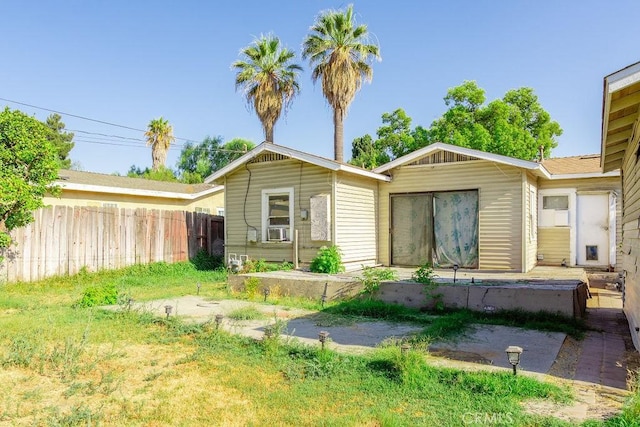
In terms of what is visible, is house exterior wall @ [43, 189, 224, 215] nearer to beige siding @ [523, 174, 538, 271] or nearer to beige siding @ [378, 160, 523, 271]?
beige siding @ [378, 160, 523, 271]

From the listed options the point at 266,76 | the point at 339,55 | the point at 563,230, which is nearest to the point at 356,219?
the point at 563,230

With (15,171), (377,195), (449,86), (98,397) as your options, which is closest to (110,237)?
(15,171)

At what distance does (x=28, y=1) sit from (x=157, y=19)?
427 cm

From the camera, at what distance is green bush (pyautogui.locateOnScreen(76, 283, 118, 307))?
7820 mm

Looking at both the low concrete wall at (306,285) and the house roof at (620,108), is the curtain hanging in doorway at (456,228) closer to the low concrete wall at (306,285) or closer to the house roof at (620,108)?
the low concrete wall at (306,285)

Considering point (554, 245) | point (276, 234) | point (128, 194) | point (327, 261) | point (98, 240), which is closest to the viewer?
point (327, 261)

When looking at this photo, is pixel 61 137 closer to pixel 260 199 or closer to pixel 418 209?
pixel 260 199

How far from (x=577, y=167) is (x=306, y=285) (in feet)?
30.3

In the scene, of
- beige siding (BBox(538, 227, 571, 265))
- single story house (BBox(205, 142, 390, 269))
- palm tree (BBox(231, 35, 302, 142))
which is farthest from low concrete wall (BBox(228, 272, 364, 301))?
palm tree (BBox(231, 35, 302, 142))

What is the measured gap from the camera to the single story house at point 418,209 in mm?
10531

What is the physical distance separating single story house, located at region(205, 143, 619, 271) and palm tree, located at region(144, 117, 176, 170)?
58.9 feet

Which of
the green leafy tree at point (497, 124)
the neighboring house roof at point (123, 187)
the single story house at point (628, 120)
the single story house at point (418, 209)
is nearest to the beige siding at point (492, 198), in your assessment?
the single story house at point (418, 209)

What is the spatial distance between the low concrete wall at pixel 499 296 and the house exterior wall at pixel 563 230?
461 cm

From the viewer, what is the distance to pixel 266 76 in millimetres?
20562
